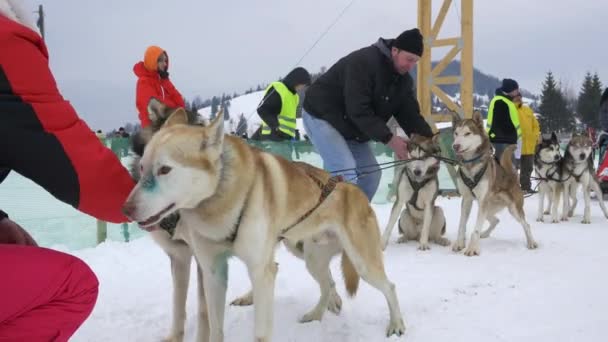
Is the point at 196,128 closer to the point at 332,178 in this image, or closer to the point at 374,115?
the point at 332,178

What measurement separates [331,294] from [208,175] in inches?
54.1

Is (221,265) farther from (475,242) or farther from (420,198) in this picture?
(420,198)

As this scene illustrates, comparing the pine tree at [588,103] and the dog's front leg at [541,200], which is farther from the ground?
the pine tree at [588,103]

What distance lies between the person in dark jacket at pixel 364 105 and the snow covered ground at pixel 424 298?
0.89 metres

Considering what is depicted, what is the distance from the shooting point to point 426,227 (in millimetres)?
4848

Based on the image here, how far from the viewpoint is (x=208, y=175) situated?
5.67ft

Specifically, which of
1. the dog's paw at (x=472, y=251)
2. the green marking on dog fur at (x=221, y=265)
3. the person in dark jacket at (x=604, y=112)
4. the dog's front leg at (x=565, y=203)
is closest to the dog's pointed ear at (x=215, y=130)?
the green marking on dog fur at (x=221, y=265)

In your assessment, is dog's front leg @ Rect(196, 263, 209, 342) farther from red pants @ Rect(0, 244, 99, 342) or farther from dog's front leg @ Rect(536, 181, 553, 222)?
dog's front leg @ Rect(536, 181, 553, 222)

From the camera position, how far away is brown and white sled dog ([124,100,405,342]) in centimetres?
162

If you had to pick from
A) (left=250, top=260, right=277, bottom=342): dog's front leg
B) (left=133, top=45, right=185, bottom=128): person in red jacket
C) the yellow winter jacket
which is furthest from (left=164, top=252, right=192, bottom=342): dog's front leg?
the yellow winter jacket

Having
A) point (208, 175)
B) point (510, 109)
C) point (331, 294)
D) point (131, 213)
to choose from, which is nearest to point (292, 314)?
point (331, 294)

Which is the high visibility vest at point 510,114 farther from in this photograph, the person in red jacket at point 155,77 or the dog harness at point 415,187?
the person in red jacket at point 155,77

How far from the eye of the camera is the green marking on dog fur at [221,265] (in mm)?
1990

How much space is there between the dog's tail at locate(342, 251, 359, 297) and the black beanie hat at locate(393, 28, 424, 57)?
5.48ft
